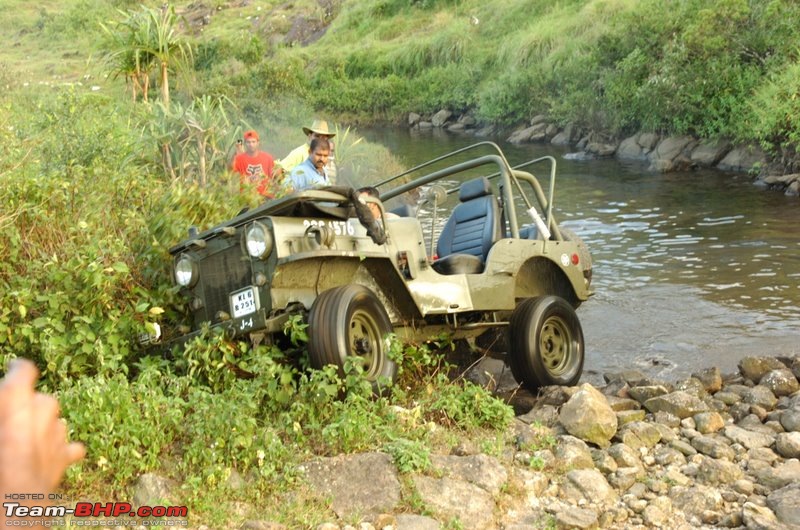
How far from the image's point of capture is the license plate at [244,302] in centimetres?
536

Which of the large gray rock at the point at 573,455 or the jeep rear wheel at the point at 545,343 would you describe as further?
the jeep rear wheel at the point at 545,343

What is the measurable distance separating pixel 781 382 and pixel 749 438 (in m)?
1.40

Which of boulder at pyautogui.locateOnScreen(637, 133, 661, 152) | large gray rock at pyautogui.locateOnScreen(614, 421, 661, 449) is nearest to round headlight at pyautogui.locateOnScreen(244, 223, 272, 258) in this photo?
large gray rock at pyautogui.locateOnScreen(614, 421, 661, 449)

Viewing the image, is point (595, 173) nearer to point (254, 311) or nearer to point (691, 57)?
point (691, 57)

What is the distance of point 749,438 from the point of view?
18.9ft

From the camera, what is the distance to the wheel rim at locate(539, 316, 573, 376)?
710cm

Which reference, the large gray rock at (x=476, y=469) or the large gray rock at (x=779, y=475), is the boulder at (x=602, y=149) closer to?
the large gray rock at (x=779, y=475)

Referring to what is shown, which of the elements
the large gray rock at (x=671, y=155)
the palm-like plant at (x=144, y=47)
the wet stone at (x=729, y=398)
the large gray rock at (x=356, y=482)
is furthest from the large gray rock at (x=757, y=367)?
the large gray rock at (x=671, y=155)

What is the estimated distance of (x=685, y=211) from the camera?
648 inches

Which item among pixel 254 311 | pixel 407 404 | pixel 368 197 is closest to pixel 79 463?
pixel 254 311

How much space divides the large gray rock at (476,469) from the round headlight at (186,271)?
6.39ft

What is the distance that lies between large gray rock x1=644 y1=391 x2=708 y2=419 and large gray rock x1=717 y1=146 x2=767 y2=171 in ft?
48.6

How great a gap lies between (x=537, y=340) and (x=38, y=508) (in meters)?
5.59

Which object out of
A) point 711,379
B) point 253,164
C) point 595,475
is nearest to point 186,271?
point 595,475
